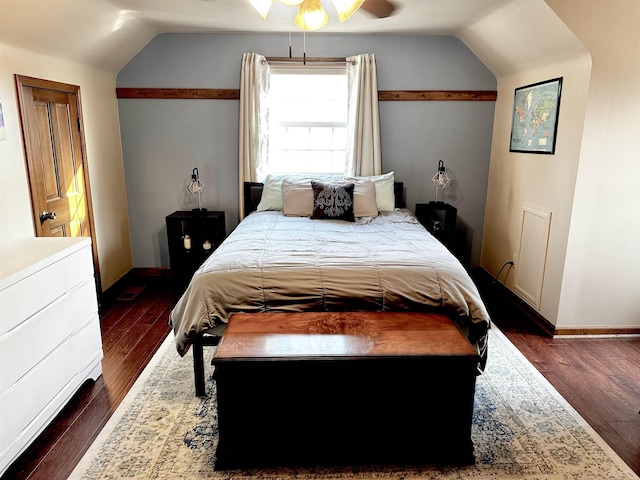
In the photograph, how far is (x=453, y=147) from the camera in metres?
4.50

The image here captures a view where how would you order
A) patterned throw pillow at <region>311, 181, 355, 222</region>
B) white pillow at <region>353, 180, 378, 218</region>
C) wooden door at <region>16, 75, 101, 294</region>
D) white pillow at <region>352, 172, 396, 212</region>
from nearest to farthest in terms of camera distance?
1. wooden door at <region>16, 75, 101, 294</region>
2. patterned throw pillow at <region>311, 181, 355, 222</region>
3. white pillow at <region>353, 180, 378, 218</region>
4. white pillow at <region>352, 172, 396, 212</region>

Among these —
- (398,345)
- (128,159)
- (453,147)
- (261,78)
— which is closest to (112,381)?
(398,345)

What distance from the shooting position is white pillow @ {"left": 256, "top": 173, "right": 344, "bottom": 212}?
4.10 metres

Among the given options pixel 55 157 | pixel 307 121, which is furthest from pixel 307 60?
pixel 55 157

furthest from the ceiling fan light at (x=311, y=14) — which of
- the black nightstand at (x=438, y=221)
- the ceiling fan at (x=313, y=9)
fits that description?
the black nightstand at (x=438, y=221)

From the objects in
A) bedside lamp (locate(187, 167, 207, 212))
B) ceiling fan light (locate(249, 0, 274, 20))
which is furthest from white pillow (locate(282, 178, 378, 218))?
ceiling fan light (locate(249, 0, 274, 20))

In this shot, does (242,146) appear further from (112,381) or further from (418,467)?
(418,467)

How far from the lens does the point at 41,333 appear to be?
7.00 feet

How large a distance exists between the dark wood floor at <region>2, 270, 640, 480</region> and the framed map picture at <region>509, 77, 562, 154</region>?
141cm

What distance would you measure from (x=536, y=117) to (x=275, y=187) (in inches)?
91.8

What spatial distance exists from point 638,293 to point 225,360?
309cm

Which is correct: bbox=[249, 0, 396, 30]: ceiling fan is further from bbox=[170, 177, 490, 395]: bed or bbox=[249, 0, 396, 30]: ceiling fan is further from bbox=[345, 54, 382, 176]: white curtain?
bbox=[170, 177, 490, 395]: bed

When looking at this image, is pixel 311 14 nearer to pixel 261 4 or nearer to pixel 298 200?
pixel 261 4

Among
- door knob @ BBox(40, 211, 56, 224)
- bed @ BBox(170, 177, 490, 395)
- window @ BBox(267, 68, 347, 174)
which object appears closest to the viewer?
bed @ BBox(170, 177, 490, 395)
